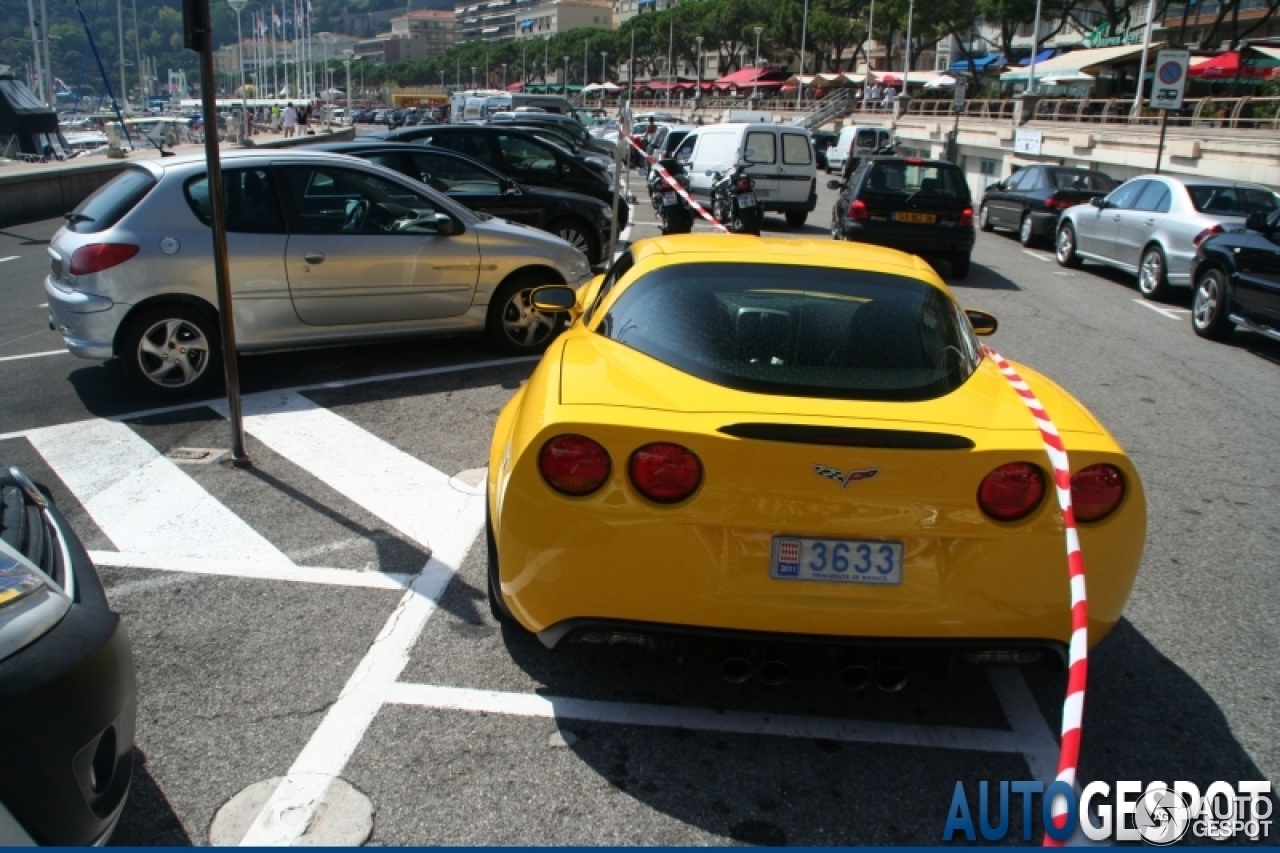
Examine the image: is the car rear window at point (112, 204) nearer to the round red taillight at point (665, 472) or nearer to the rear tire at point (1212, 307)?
the round red taillight at point (665, 472)

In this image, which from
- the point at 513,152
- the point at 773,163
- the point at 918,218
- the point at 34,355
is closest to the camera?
the point at 34,355

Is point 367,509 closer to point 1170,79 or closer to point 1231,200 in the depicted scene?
point 1231,200

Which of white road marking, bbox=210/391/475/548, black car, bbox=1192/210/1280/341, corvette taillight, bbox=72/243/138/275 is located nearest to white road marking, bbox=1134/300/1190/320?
black car, bbox=1192/210/1280/341

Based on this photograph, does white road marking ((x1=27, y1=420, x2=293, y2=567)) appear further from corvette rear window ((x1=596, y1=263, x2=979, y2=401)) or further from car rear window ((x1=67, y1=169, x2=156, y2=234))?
corvette rear window ((x1=596, y1=263, x2=979, y2=401))

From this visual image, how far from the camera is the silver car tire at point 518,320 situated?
909 cm

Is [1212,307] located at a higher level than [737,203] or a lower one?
lower

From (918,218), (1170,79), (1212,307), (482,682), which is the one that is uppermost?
(1170,79)

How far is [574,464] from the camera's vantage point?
341 cm

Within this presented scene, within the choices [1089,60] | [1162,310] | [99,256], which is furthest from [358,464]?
[1089,60]

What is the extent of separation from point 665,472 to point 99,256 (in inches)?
219

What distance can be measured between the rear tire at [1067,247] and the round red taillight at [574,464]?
16.1 m

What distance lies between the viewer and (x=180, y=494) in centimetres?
587

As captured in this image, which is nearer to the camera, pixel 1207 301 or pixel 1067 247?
pixel 1207 301

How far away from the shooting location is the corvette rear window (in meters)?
3.81
